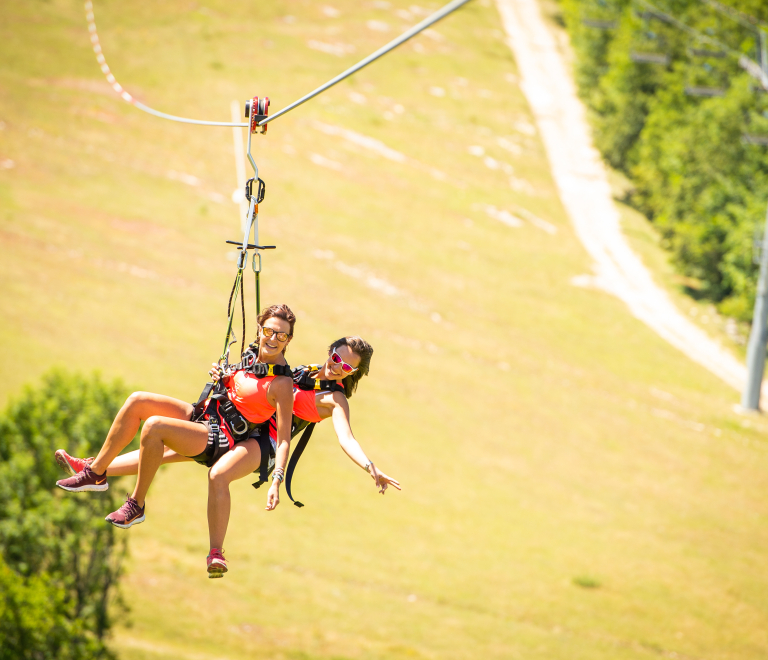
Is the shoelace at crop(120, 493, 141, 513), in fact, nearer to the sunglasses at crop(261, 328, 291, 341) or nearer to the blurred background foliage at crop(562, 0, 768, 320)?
the sunglasses at crop(261, 328, 291, 341)

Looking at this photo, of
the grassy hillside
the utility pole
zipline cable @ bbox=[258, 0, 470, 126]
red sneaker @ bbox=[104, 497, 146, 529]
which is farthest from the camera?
the utility pole

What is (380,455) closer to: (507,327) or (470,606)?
(470,606)

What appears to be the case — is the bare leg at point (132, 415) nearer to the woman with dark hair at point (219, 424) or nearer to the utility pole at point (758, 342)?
the woman with dark hair at point (219, 424)

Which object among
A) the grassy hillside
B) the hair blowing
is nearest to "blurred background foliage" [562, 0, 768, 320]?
the grassy hillside

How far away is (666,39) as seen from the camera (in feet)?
174

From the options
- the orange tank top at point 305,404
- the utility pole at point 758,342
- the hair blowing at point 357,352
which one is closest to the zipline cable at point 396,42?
the hair blowing at point 357,352

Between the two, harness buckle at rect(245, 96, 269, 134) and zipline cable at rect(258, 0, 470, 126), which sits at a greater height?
zipline cable at rect(258, 0, 470, 126)

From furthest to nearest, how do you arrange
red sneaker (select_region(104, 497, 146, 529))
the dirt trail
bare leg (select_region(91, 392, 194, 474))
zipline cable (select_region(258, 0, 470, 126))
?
the dirt trail → bare leg (select_region(91, 392, 194, 474)) → red sneaker (select_region(104, 497, 146, 529)) → zipline cable (select_region(258, 0, 470, 126))

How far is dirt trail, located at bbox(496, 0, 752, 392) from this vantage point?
146 feet

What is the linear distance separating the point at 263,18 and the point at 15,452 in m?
53.4

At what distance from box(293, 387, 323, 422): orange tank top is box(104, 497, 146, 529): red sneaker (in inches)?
57.6

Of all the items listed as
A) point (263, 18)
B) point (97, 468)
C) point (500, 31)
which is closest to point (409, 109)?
point (263, 18)

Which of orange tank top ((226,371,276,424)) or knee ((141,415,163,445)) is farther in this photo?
orange tank top ((226,371,276,424))

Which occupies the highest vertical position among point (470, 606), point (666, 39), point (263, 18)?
point (666, 39)
